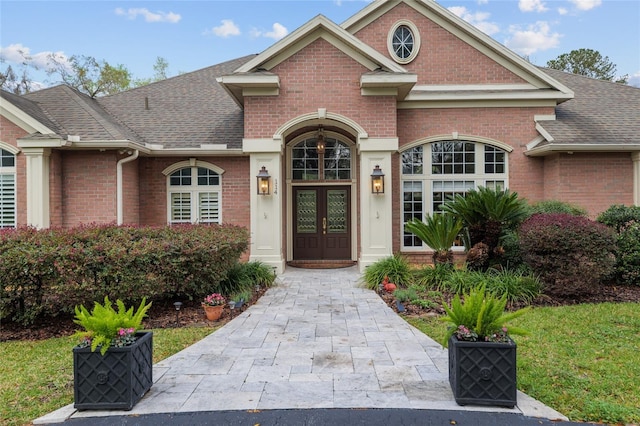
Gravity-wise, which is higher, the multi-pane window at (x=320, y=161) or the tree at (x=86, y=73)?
the tree at (x=86, y=73)

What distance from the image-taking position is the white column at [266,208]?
9.52 metres

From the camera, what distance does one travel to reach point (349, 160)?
11.2 meters

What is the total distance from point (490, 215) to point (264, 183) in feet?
17.1

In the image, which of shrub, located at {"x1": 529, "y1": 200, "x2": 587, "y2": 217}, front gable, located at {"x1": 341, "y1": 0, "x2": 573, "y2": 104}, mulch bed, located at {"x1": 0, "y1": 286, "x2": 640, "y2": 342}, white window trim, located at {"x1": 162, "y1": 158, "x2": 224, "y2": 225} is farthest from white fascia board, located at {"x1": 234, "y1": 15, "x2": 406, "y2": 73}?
mulch bed, located at {"x1": 0, "y1": 286, "x2": 640, "y2": 342}

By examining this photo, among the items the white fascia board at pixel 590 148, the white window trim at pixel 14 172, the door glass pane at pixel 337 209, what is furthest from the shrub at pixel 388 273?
the white window trim at pixel 14 172

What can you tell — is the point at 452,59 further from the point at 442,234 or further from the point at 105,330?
the point at 105,330

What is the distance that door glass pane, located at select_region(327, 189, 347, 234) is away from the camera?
1121cm

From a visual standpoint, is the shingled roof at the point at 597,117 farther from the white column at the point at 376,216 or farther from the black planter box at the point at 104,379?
the black planter box at the point at 104,379

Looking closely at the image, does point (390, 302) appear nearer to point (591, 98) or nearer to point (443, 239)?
point (443, 239)

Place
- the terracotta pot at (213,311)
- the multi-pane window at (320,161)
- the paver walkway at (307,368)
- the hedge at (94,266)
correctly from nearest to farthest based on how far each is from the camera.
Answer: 1. the paver walkway at (307,368)
2. the hedge at (94,266)
3. the terracotta pot at (213,311)
4. the multi-pane window at (320,161)

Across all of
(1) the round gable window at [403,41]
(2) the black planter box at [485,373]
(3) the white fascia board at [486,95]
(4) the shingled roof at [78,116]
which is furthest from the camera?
(1) the round gable window at [403,41]

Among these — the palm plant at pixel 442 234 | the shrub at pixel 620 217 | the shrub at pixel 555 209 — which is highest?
the shrub at pixel 555 209

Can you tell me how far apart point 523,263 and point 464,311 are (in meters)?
5.31

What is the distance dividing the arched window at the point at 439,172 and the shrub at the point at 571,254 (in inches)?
145
